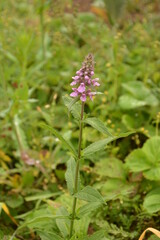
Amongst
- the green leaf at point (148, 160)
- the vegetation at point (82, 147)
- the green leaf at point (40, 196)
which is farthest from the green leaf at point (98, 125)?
the green leaf at point (40, 196)

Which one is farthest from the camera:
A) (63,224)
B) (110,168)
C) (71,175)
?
(110,168)

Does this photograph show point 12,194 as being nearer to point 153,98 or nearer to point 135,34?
point 153,98

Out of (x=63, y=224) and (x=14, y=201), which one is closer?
(x=63, y=224)

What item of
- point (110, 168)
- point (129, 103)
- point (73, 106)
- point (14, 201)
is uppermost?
point (73, 106)

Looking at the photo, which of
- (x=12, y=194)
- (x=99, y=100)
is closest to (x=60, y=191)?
(x=12, y=194)

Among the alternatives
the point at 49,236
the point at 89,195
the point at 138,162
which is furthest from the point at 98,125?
the point at 138,162

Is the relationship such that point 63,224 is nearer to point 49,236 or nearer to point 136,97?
point 49,236

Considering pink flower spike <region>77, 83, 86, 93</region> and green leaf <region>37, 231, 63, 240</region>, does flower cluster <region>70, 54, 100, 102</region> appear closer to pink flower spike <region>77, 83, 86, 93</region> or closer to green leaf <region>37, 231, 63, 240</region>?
pink flower spike <region>77, 83, 86, 93</region>

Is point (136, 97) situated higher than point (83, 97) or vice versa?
point (83, 97)
